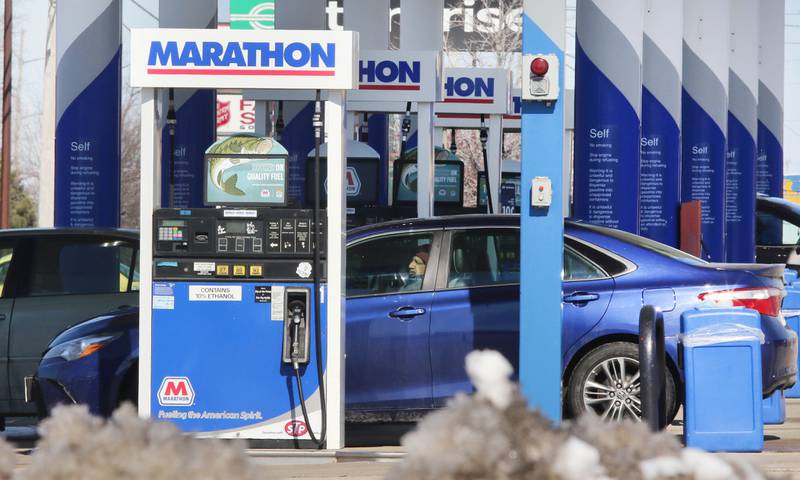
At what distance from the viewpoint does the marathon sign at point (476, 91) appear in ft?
65.7

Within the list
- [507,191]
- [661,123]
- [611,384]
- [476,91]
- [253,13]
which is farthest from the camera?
[253,13]

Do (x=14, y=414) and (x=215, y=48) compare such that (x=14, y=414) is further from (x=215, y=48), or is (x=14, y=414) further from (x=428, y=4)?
(x=428, y=4)

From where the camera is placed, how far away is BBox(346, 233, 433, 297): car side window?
9.48 metres

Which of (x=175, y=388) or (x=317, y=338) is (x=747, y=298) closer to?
(x=317, y=338)

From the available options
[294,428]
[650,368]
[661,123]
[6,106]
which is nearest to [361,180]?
[661,123]

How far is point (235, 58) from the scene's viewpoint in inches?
331

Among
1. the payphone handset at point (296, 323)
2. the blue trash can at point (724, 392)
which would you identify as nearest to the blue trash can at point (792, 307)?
the blue trash can at point (724, 392)

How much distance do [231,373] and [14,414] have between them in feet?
7.96

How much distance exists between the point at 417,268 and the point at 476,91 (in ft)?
35.9

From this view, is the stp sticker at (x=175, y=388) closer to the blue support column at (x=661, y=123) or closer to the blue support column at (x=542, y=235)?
the blue support column at (x=542, y=235)

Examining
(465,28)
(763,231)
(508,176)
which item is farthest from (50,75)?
(465,28)

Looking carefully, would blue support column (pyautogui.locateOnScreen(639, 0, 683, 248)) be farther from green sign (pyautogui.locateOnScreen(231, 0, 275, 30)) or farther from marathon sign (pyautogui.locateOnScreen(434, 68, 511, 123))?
green sign (pyautogui.locateOnScreen(231, 0, 275, 30))

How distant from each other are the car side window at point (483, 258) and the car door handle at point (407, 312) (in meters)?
0.28

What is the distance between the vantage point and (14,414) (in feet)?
33.6
